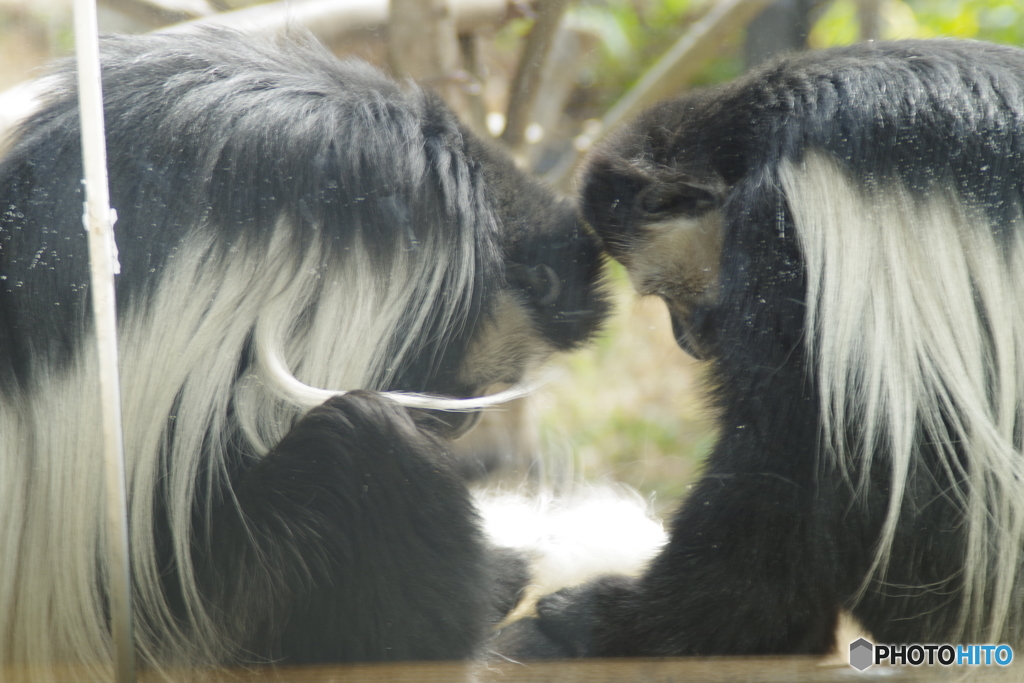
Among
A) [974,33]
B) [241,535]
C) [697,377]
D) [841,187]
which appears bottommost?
[241,535]

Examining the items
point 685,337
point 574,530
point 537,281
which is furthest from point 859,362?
point 574,530

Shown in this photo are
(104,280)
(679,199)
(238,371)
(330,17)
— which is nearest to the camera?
(104,280)

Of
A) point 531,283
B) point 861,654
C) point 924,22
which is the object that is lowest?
point 861,654

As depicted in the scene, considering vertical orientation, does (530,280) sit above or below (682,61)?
below

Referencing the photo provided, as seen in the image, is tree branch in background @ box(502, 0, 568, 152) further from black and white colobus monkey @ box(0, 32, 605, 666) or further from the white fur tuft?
the white fur tuft

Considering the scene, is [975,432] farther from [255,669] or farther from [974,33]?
[255,669]

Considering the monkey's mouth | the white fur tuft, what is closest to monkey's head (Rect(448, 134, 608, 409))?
the monkey's mouth

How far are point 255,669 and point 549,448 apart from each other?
452 millimetres

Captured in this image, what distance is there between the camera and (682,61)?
116 centimetres

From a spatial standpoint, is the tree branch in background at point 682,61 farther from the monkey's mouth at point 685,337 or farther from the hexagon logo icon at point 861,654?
the hexagon logo icon at point 861,654

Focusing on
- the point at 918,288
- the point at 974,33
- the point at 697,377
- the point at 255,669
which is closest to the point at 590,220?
the point at 697,377

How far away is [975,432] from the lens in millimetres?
913

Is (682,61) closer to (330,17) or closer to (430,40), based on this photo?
(430,40)

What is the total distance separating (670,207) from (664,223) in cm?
2
